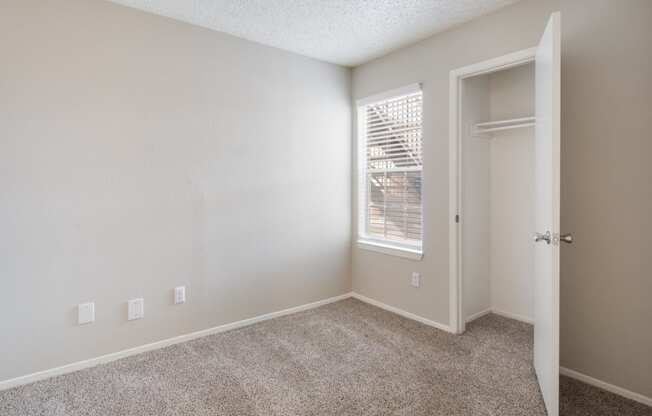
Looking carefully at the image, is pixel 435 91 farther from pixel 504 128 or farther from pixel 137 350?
pixel 137 350

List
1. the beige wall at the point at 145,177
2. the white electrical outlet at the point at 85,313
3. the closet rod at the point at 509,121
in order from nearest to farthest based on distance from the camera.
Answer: the beige wall at the point at 145,177 → the white electrical outlet at the point at 85,313 → the closet rod at the point at 509,121

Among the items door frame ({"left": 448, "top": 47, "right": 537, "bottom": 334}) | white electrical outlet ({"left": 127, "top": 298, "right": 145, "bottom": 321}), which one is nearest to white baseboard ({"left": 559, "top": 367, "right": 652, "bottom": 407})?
door frame ({"left": 448, "top": 47, "right": 537, "bottom": 334})

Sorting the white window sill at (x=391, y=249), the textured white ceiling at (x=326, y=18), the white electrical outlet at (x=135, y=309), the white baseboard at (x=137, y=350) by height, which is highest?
the textured white ceiling at (x=326, y=18)

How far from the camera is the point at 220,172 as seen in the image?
2959 mm

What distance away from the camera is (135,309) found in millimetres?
2596

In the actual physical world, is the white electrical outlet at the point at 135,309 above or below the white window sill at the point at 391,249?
below

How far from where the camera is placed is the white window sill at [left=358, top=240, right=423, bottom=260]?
127 inches

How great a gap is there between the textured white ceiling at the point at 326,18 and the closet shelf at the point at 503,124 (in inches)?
33.8

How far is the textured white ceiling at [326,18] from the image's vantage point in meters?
2.46

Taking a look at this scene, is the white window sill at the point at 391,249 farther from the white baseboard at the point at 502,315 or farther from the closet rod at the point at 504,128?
the closet rod at the point at 504,128

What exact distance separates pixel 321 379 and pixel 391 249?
4.92 ft

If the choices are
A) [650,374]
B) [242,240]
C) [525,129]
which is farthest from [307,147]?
[650,374]

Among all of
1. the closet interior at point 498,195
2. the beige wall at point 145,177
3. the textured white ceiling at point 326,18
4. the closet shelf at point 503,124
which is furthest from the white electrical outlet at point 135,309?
the closet shelf at point 503,124

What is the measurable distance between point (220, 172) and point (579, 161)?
2.48 meters
